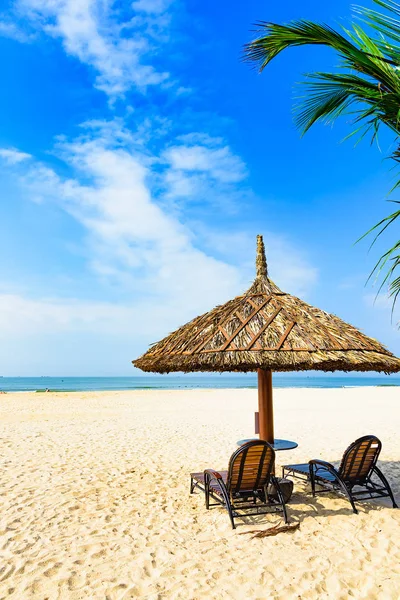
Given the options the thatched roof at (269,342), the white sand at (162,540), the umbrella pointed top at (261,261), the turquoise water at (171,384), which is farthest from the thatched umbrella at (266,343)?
the turquoise water at (171,384)

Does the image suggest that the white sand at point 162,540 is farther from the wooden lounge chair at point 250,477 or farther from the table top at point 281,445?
the table top at point 281,445

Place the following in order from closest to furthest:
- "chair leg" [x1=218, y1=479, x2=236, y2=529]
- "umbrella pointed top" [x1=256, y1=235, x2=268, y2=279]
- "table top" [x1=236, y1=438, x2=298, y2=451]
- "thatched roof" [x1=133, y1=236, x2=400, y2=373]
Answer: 1. "chair leg" [x1=218, y1=479, x2=236, y2=529]
2. "thatched roof" [x1=133, y1=236, x2=400, y2=373]
3. "table top" [x1=236, y1=438, x2=298, y2=451]
4. "umbrella pointed top" [x1=256, y1=235, x2=268, y2=279]

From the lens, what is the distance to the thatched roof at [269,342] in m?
5.15

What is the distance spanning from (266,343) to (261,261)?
183 centimetres

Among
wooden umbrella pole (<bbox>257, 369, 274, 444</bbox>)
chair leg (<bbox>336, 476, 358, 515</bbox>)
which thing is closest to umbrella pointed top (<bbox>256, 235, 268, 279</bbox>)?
wooden umbrella pole (<bbox>257, 369, 274, 444</bbox>)

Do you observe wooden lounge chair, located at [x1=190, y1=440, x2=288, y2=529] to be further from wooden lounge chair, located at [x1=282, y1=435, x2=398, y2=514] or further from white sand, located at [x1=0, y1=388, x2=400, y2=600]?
wooden lounge chair, located at [x1=282, y1=435, x2=398, y2=514]

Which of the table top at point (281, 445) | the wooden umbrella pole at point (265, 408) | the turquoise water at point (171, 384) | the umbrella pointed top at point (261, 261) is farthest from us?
the turquoise water at point (171, 384)

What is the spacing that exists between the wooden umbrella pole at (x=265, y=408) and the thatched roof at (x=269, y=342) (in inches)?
29.6

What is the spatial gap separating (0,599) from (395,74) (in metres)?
4.66

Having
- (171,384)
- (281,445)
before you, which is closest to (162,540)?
(281,445)

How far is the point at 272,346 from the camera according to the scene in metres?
5.25

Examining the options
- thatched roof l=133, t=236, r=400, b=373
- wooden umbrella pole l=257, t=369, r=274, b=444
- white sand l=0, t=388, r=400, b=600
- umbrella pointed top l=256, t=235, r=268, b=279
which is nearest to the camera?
white sand l=0, t=388, r=400, b=600

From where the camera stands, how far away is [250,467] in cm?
491

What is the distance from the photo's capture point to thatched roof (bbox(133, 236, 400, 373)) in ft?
16.9
